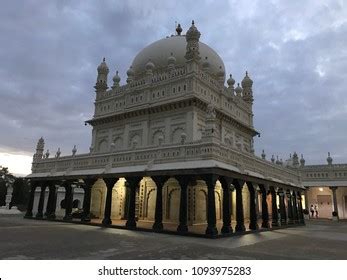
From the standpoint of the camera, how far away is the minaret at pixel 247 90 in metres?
33.8

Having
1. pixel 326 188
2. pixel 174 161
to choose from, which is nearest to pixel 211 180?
pixel 174 161

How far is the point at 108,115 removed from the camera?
2920 centimetres

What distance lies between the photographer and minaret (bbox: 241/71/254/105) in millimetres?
33781

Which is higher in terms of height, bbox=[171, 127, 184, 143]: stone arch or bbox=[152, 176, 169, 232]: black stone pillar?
bbox=[171, 127, 184, 143]: stone arch

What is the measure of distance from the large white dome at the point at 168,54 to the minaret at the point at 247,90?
324 centimetres

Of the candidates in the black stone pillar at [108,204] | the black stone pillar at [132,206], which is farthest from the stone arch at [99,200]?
the black stone pillar at [132,206]

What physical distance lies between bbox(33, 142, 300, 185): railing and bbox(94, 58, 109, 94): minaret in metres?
9.41

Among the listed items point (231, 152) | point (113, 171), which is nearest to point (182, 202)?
point (231, 152)

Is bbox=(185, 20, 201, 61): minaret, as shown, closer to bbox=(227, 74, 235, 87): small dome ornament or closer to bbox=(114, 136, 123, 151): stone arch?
bbox=(227, 74, 235, 87): small dome ornament

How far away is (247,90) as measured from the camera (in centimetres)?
3409

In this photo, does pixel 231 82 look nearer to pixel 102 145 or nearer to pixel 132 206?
pixel 102 145

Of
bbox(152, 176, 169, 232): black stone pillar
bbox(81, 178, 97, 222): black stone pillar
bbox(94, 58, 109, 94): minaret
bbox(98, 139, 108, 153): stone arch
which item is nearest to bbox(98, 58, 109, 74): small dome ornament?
bbox(94, 58, 109, 94): minaret

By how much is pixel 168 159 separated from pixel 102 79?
17.5 meters
